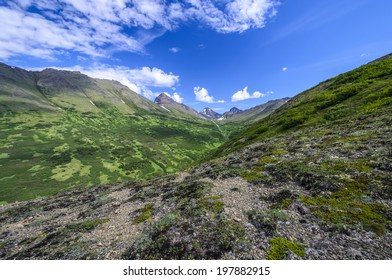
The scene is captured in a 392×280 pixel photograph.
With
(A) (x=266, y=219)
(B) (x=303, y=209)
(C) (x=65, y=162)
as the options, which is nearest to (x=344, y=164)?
(B) (x=303, y=209)

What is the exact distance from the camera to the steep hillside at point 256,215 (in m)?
14.4

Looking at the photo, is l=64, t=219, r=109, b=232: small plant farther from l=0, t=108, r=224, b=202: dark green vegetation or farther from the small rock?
l=0, t=108, r=224, b=202: dark green vegetation

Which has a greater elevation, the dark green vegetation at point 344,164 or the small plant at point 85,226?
the dark green vegetation at point 344,164

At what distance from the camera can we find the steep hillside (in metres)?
14.4

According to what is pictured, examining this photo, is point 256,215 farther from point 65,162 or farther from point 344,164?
point 65,162

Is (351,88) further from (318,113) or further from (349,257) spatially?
(349,257)

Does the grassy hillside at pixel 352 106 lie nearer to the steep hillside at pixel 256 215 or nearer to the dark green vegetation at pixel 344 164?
the dark green vegetation at pixel 344 164

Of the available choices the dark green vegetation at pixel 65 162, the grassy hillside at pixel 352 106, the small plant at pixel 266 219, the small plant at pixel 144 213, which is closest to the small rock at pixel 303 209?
the small plant at pixel 266 219

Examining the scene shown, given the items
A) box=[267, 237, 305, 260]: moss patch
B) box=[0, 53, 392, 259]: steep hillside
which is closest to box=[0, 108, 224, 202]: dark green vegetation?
box=[0, 53, 392, 259]: steep hillside

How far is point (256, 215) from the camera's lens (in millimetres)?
18078

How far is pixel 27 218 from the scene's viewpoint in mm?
31547

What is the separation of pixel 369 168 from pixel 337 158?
4057mm

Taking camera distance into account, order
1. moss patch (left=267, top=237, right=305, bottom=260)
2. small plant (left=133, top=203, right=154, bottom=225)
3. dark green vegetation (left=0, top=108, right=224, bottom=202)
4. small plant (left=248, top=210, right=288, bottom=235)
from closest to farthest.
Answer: moss patch (left=267, top=237, right=305, bottom=260), small plant (left=248, top=210, right=288, bottom=235), small plant (left=133, top=203, right=154, bottom=225), dark green vegetation (left=0, top=108, right=224, bottom=202)
